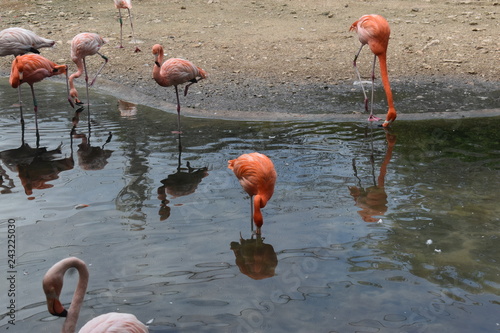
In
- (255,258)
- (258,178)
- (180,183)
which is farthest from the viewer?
(180,183)

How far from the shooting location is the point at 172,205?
15.0 feet

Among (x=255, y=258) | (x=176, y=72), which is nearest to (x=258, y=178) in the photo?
(x=255, y=258)

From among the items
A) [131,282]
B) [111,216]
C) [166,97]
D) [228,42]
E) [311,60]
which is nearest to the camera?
[131,282]

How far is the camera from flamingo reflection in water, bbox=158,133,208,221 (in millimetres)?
4707

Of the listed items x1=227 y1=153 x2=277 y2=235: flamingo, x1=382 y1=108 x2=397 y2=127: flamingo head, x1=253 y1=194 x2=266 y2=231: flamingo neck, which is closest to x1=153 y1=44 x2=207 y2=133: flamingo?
x1=382 y1=108 x2=397 y2=127: flamingo head

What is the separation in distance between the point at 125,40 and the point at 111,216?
6409 millimetres

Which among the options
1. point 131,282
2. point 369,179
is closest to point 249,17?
point 369,179

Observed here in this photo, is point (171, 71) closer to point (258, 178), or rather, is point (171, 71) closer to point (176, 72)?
point (176, 72)

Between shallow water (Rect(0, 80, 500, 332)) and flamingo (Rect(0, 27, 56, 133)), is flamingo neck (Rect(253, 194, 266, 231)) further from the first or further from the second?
flamingo (Rect(0, 27, 56, 133))

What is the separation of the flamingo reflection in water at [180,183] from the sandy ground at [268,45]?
5.88 ft

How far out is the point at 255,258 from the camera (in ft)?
12.6

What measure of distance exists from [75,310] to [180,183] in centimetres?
242

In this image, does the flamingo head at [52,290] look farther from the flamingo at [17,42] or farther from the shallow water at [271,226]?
the flamingo at [17,42]

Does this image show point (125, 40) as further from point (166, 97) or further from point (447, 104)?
point (447, 104)
